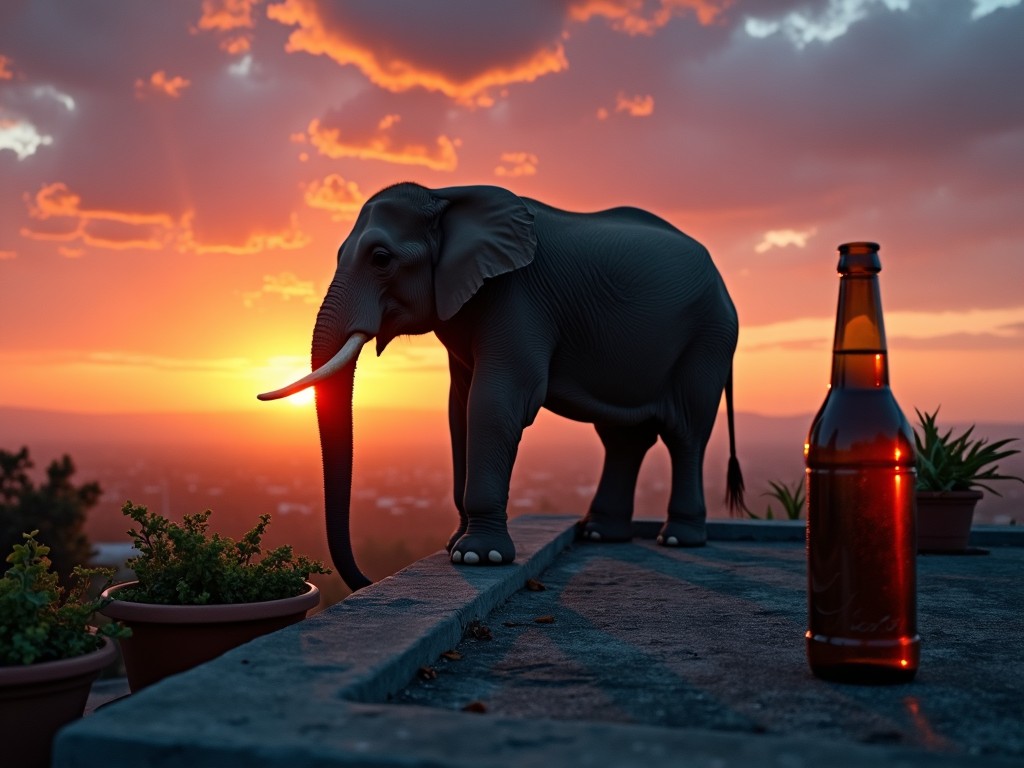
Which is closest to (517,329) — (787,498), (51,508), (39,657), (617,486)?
(617,486)

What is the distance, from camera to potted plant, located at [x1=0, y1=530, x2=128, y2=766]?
261 centimetres

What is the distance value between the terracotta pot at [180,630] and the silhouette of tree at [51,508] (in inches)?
917

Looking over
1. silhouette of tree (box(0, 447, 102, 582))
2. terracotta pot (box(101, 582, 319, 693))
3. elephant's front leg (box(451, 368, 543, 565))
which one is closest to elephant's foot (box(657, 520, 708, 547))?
elephant's front leg (box(451, 368, 543, 565))

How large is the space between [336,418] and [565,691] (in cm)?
268

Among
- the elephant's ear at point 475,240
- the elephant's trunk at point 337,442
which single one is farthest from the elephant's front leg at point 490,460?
the elephant's trunk at point 337,442

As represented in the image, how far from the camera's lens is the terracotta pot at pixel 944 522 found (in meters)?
6.85

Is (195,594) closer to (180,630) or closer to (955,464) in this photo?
(180,630)

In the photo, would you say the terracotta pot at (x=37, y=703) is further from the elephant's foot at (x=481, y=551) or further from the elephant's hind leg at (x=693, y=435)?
the elephant's hind leg at (x=693, y=435)

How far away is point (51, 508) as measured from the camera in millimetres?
25500

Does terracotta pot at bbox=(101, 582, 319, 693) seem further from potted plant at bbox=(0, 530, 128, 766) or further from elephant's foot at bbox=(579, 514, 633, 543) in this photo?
elephant's foot at bbox=(579, 514, 633, 543)

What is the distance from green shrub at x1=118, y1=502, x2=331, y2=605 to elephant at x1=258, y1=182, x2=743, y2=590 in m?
0.99

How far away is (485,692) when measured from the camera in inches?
110

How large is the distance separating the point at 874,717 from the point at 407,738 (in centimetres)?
114

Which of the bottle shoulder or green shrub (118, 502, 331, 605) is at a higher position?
the bottle shoulder
